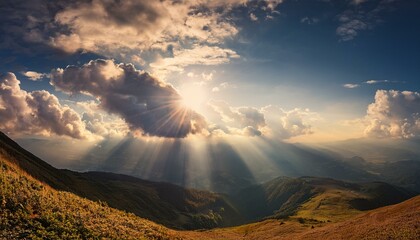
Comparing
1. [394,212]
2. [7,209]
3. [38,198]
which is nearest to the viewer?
[7,209]

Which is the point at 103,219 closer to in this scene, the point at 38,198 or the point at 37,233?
the point at 38,198

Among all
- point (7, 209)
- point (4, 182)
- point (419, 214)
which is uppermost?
point (4, 182)

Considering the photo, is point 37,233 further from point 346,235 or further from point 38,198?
point 346,235

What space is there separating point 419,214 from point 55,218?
52335 mm

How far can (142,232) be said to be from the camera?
37.5 metres

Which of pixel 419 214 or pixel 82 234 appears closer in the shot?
pixel 82 234

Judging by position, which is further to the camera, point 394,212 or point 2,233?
point 394,212

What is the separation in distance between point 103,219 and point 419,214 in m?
47.9

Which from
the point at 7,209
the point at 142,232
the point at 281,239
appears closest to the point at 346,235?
the point at 281,239

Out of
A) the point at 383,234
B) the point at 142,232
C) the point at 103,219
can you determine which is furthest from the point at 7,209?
the point at 383,234

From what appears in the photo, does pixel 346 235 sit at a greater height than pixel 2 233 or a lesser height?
lesser

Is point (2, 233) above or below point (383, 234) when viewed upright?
Result: above

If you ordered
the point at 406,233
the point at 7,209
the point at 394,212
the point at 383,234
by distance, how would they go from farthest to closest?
the point at 394,212, the point at 383,234, the point at 406,233, the point at 7,209

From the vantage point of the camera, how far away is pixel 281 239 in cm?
7200
